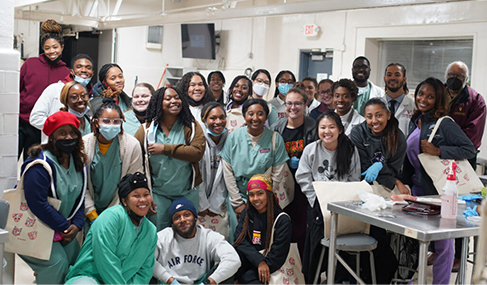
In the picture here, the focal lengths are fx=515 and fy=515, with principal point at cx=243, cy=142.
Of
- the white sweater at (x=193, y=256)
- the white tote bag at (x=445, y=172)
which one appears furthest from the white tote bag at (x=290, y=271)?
the white tote bag at (x=445, y=172)

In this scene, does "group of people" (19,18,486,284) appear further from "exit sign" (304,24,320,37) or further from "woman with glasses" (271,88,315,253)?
"exit sign" (304,24,320,37)

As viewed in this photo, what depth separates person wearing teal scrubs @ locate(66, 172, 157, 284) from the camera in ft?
11.4

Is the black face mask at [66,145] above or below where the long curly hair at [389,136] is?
below

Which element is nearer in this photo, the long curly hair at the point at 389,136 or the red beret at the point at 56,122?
the red beret at the point at 56,122


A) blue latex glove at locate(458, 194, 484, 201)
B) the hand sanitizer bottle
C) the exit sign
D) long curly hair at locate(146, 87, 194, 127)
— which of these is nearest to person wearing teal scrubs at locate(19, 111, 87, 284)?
long curly hair at locate(146, 87, 194, 127)

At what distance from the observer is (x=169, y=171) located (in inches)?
161

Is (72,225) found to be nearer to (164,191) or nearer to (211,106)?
(164,191)

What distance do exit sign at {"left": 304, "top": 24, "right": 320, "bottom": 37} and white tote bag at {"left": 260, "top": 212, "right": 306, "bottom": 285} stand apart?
647cm

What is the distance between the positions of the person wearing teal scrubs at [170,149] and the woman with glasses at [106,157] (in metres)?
0.20

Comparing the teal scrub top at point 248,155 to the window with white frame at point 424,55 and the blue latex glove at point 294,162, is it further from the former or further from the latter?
the window with white frame at point 424,55

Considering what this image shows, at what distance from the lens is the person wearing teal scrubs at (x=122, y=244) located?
3.47 meters

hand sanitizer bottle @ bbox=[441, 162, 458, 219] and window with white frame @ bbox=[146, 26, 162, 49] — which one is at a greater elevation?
window with white frame @ bbox=[146, 26, 162, 49]

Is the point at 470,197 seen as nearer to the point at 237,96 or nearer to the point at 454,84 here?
the point at 454,84

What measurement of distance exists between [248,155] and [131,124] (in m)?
1.07
